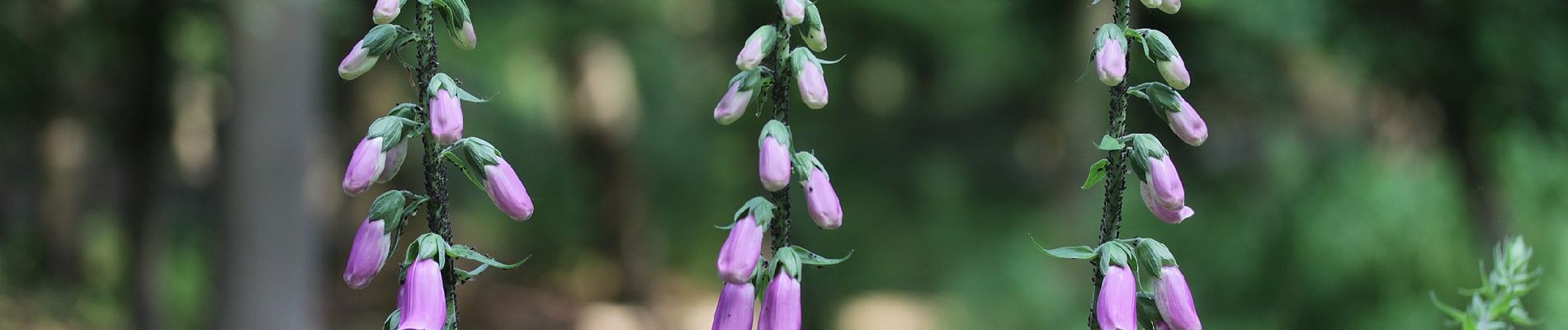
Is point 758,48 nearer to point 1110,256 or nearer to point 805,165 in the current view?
point 805,165

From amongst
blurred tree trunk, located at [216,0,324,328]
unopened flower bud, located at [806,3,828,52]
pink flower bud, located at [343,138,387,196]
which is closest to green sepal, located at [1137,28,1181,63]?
unopened flower bud, located at [806,3,828,52]

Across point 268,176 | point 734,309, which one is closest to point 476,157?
point 734,309

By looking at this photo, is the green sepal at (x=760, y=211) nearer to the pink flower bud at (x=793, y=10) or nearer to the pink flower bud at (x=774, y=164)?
the pink flower bud at (x=774, y=164)

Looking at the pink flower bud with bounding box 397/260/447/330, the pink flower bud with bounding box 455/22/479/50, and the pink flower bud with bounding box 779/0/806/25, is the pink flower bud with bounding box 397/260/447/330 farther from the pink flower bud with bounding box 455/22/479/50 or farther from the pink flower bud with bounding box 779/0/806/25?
the pink flower bud with bounding box 779/0/806/25

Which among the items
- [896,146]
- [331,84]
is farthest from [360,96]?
[896,146]

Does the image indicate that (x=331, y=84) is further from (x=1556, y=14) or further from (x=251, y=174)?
(x=1556, y=14)

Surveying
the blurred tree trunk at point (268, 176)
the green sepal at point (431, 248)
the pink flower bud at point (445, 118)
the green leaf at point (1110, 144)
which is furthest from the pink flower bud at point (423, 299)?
the blurred tree trunk at point (268, 176)
